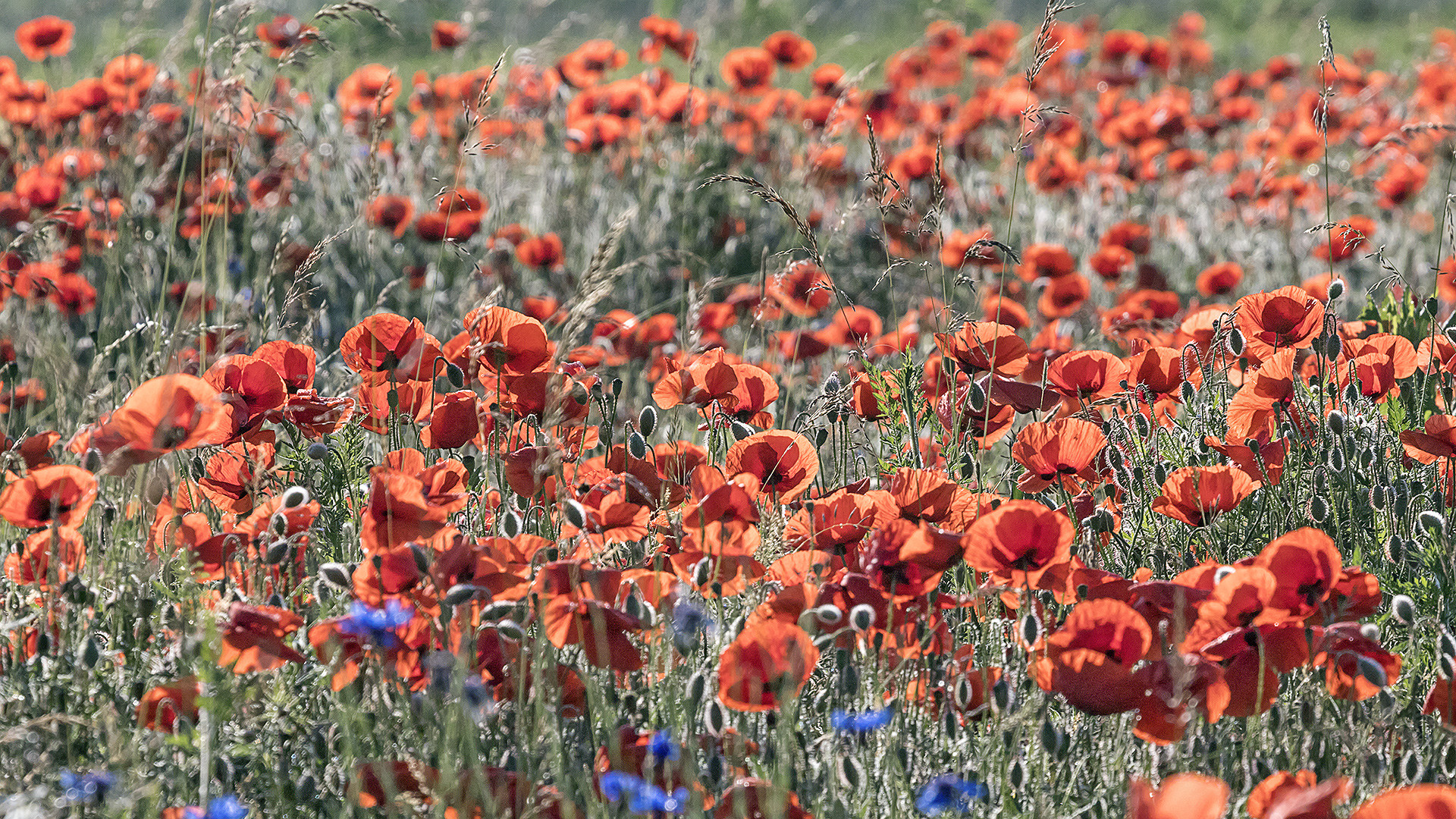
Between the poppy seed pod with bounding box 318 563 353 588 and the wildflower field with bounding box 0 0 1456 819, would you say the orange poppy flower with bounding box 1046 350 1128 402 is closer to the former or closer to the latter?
the wildflower field with bounding box 0 0 1456 819

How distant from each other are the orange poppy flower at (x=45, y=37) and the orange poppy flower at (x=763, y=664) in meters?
4.47

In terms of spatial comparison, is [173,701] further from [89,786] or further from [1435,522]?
[1435,522]

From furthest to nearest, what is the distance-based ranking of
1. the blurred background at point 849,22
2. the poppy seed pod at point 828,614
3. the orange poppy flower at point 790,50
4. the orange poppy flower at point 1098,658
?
1. the blurred background at point 849,22
2. the orange poppy flower at point 790,50
3. the poppy seed pod at point 828,614
4. the orange poppy flower at point 1098,658

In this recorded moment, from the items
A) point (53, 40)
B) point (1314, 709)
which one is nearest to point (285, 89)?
point (53, 40)

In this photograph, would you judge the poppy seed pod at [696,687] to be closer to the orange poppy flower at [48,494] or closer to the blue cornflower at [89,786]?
the blue cornflower at [89,786]

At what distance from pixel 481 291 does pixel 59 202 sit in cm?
133

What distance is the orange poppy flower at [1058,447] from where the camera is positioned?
188cm

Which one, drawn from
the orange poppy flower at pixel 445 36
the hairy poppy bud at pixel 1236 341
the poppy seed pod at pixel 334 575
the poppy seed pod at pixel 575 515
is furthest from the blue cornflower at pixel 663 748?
the orange poppy flower at pixel 445 36

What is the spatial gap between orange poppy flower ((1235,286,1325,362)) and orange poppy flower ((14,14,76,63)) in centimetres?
432

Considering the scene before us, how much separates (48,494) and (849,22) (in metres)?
15.3

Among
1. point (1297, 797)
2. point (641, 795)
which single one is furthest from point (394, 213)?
point (1297, 797)

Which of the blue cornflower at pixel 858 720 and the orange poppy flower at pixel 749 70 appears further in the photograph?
the orange poppy flower at pixel 749 70

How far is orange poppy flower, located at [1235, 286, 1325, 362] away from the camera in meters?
2.12

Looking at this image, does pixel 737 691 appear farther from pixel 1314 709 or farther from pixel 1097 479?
pixel 1097 479
